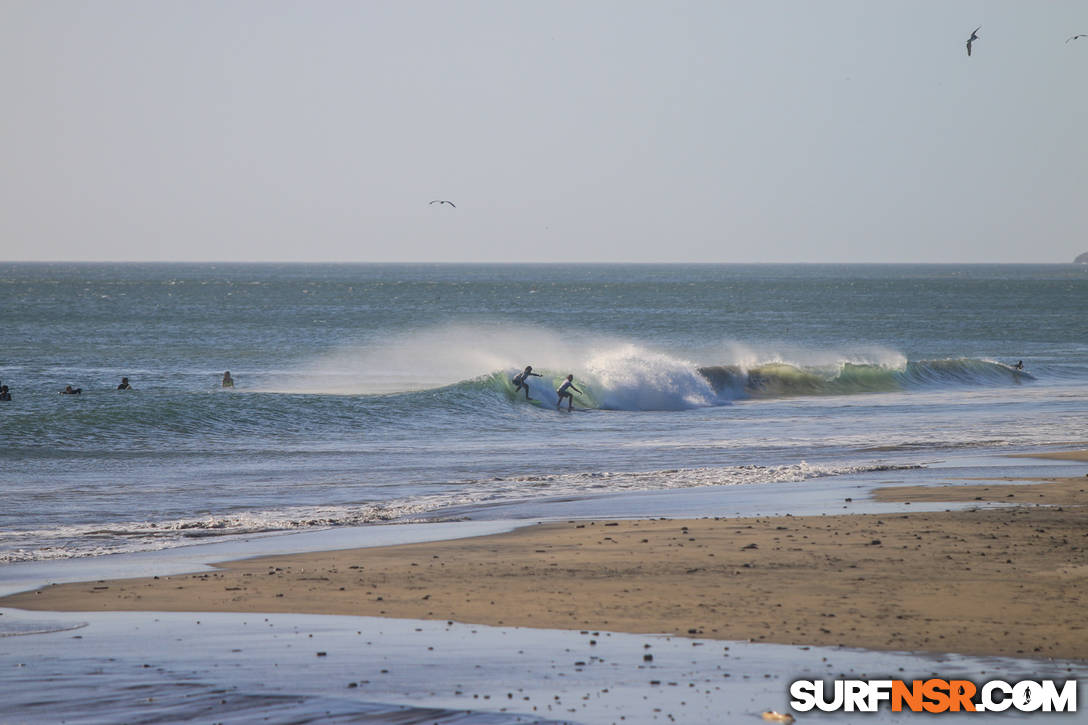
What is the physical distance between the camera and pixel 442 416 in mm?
31547

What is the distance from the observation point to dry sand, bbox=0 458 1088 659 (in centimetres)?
965

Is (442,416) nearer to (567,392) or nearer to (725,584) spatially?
(567,392)

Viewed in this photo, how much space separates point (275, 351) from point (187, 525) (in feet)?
151

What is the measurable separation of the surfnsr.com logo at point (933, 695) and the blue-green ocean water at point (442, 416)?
8.91 meters

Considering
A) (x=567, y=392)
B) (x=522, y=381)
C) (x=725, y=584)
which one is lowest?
(x=567, y=392)

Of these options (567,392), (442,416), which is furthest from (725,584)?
(567,392)

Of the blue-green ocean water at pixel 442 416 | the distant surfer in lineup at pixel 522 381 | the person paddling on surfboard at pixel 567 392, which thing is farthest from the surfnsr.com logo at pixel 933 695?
the distant surfer in lineup at pixel 522 381

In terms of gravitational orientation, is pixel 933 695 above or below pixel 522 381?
above

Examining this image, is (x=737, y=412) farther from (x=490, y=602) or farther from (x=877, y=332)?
(x=877, y=332)

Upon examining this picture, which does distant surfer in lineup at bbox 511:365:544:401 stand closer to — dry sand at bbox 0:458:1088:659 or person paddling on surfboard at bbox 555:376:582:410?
person paddling on surfboard at bbox 555:376:582:410

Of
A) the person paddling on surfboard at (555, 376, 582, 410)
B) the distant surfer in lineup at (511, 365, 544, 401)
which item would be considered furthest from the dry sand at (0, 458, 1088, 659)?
the distant surfer in lineup at (511, 365, 544, 401)

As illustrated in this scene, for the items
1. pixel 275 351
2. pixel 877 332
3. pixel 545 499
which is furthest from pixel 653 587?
pixel 877 332

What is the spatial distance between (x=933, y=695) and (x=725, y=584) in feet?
10.8

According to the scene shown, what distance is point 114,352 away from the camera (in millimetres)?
58125
